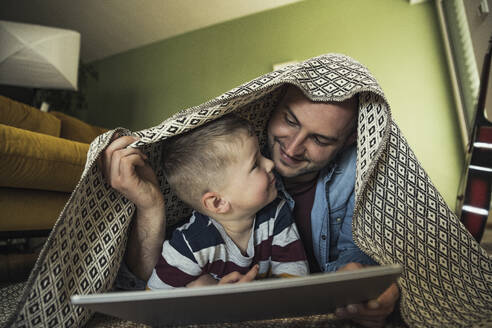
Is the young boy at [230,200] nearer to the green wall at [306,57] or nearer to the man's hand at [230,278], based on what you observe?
the man's hand at [230,278]

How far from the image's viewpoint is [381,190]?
570 millimetres

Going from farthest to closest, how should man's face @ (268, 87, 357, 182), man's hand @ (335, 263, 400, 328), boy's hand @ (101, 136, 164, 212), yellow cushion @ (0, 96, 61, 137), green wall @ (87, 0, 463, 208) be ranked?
1. green wall @ (87, 0, 463, 208)
2. yellow cushion @ (0, 96, 61, 137)
3. man's face @ (268, 87, 357, 182)
4. boy's hand @ (101, 136, 164, 212)
5. man's hand @ (335, 263, 400, 328)

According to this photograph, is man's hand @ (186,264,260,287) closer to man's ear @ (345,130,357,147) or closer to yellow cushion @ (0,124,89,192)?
man's ear @ (345,130,357,147)

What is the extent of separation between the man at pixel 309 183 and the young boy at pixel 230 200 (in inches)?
2.8

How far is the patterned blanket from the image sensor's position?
1.43 feet

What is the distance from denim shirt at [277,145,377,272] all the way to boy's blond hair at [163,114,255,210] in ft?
0.57

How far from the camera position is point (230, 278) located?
0.44 metres

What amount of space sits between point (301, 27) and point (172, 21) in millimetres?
1145

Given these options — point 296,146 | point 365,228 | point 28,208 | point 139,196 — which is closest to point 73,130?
point 28,208

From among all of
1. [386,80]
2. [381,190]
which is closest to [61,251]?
[381,190]

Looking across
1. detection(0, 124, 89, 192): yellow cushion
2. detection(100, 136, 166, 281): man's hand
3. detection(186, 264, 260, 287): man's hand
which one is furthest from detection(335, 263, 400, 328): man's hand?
detection(0, 124, 89, 192): yellow cushion

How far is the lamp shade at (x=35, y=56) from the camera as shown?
158 cm

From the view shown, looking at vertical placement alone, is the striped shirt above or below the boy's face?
below

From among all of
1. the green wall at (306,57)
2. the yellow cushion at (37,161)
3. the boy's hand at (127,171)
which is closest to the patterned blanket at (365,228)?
the boy's hand at (127,171)
